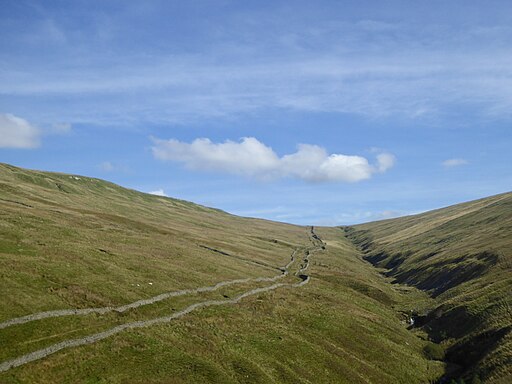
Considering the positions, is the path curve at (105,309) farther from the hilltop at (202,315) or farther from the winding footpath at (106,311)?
the hilltop at (202,315)

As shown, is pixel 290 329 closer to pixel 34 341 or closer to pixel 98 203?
pixel 34 341

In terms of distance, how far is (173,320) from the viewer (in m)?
50.9

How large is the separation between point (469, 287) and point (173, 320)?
193 ft

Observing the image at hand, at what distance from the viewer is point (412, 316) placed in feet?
266

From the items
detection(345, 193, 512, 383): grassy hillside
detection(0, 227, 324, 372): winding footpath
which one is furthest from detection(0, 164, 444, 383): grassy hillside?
detection(345, 193, 512, 383): grassy hillside

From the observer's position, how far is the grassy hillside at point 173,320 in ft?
126

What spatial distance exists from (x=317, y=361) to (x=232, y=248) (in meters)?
77.6

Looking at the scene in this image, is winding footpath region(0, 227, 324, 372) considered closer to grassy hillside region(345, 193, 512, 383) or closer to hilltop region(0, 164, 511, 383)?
hilltop region(0, 164, 511, 383)

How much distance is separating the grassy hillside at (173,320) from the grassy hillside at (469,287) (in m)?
4.59

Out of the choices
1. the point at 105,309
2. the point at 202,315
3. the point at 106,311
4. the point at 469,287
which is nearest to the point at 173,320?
the point at 202,315

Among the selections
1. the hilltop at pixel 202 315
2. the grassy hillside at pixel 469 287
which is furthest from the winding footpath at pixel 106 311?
the grassy hillside at pixel 469 287

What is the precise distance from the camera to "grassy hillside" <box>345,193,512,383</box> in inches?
2013

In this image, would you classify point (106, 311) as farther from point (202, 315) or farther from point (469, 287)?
point (469, 287)

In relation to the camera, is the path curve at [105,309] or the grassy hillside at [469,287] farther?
the grassy hillside at [469,287]
